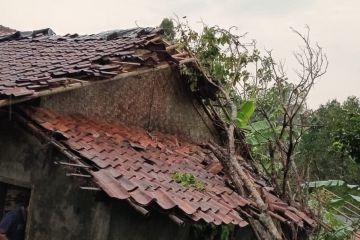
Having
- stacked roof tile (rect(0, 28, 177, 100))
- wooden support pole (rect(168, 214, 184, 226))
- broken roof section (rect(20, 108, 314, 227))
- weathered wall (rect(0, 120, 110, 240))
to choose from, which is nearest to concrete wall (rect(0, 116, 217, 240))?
weathered wall (rect(0, 120, 110, 240))

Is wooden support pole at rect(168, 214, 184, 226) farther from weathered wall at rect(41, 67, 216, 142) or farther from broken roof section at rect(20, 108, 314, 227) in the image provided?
weathered wall at rect(41, 67, 216, 142)

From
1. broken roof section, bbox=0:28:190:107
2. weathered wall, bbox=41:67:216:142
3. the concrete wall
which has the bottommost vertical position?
the concrete wall

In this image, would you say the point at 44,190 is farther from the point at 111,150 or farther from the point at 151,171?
the point at 151,171

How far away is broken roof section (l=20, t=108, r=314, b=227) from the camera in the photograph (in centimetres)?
497

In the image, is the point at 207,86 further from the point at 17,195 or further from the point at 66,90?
the point at 17,195

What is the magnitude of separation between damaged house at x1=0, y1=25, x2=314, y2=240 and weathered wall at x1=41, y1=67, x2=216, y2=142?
0.8 inches

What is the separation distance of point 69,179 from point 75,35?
512cm

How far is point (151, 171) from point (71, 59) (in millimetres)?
2780

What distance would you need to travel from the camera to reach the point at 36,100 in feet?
20.3

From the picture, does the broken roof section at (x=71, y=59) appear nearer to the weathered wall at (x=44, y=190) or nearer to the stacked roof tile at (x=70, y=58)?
the stacked roof tile at (x=70, y=58)

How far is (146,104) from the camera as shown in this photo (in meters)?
8.15

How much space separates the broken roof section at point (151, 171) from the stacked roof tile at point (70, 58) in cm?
48

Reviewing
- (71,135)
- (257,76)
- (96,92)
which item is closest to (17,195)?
(96,92)

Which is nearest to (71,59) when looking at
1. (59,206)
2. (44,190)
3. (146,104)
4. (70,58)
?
(70,58)
